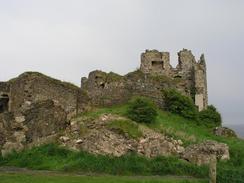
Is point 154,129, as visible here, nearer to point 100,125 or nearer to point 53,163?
point 100,125

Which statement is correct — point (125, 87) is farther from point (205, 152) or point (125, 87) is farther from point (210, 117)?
point (205, 152)

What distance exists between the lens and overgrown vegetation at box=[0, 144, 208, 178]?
27.5 metres

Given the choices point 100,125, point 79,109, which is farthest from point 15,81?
point 100,125

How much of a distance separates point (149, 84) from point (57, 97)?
22.8 ft

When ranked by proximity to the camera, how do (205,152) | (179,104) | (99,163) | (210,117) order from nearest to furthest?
(99,163) → (205,152) → (179,104) → (210,117)

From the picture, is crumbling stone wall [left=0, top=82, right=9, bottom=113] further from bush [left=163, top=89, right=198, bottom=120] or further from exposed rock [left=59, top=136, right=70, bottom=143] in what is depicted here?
bush [left=163, top=89, right=198, bottom=120]

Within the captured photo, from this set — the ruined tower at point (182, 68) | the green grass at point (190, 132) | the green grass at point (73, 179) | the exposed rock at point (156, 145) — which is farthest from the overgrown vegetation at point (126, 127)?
the ruined tower at point (182, 68)

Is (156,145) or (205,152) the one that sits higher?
(156,145)

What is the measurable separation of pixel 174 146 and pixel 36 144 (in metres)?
8.43

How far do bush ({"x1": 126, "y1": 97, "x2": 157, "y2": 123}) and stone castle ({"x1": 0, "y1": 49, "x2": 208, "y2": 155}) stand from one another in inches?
133

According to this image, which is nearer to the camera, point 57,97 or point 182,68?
point 57,97

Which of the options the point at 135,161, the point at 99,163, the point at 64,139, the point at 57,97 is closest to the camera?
the point at 99,163

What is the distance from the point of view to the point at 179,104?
123ft

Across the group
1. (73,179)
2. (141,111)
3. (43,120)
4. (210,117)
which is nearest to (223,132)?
(210,117)
